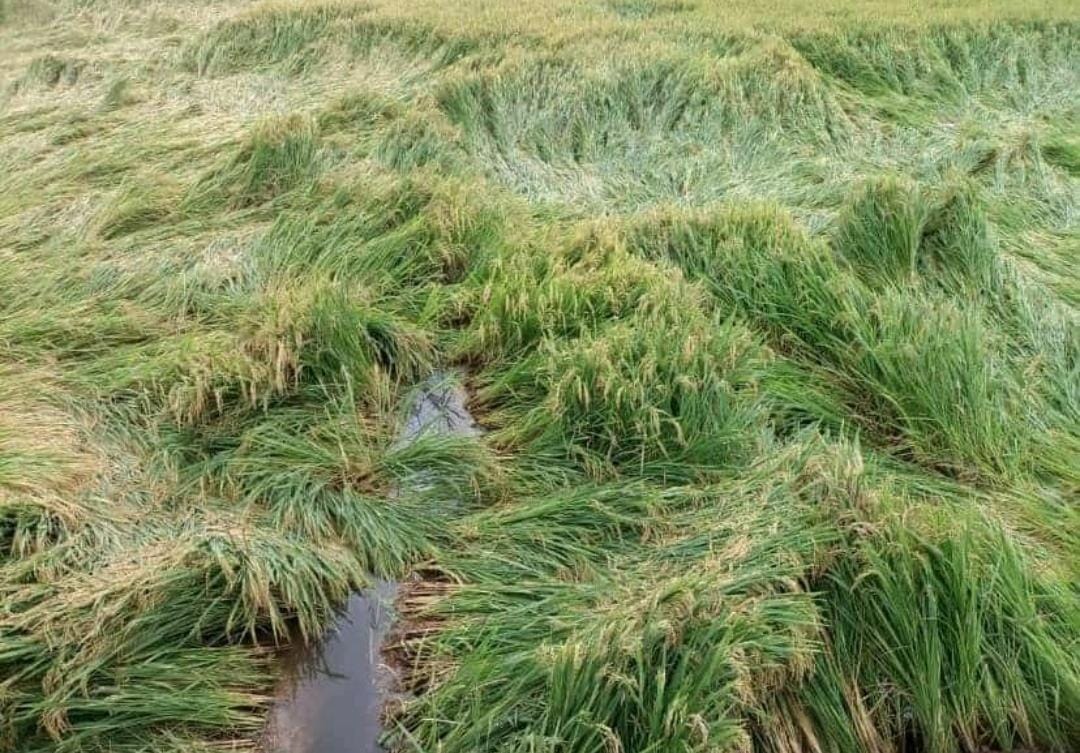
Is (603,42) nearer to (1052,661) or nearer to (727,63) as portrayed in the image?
(727,63)

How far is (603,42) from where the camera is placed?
668 cm

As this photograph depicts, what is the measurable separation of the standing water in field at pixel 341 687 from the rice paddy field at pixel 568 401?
A: 7 centimetres

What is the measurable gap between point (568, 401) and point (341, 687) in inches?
51.9

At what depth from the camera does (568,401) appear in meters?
3.46

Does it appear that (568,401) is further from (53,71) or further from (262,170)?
(53,71)

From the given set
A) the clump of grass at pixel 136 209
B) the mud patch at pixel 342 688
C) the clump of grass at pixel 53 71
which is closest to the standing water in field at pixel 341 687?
the mud patch at pixel 342 688

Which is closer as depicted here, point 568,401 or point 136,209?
point 568,401

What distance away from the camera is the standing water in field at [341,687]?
2.60 metres

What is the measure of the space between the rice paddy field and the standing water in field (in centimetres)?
7

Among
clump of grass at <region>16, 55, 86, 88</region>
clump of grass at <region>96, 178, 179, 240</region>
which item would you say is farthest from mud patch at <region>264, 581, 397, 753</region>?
clump of grass at <region>16, 55, 86, 88</region>

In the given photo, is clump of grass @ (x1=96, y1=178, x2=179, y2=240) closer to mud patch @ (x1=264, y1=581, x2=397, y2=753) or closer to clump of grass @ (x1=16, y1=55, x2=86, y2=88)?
clump of grass @ (x1=16, y1=55, x2=86, y2=88)

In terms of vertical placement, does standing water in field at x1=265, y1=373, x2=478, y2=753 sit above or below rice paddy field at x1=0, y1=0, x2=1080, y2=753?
below

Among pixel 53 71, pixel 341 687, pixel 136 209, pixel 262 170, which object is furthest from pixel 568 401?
pixel 53 71

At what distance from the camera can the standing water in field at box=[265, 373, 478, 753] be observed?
2.60 m
